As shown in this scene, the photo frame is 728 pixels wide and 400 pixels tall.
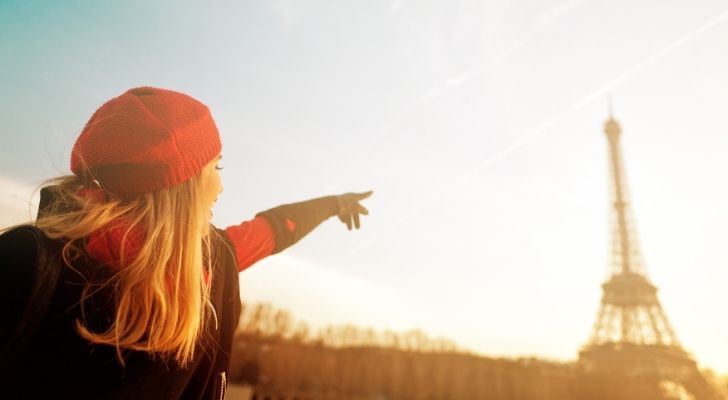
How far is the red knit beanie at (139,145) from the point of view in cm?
147

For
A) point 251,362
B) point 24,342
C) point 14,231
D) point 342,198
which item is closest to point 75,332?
point 24,342

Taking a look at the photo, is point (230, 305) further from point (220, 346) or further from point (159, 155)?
point (159, 155)

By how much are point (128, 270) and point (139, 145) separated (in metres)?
0.37

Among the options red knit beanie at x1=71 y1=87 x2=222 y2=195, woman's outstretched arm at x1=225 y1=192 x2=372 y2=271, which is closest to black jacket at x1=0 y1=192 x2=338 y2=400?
red knit beanie at x1=71 y1=87 x2=222 y2=195

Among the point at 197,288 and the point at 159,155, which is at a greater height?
the point at 159,155

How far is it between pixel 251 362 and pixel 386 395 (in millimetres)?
7715

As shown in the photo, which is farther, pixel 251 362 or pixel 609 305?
pixel 609 305

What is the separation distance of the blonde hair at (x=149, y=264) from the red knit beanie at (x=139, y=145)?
6 cm

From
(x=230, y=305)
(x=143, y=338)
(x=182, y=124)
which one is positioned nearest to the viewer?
(x=143, y=338)

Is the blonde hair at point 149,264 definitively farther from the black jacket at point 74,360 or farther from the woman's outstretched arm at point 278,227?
the woman's outstretched arm at point 278,227

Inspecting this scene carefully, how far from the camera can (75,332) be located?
1319 mm

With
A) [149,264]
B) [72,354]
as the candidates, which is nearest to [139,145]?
[149,264]

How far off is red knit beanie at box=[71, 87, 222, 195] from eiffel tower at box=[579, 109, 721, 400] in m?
39.3

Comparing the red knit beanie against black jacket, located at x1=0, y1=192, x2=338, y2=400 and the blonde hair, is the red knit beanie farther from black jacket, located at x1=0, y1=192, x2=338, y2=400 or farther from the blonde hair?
black jacket, located at x1=0, y1=192, x2=338, y2=400
